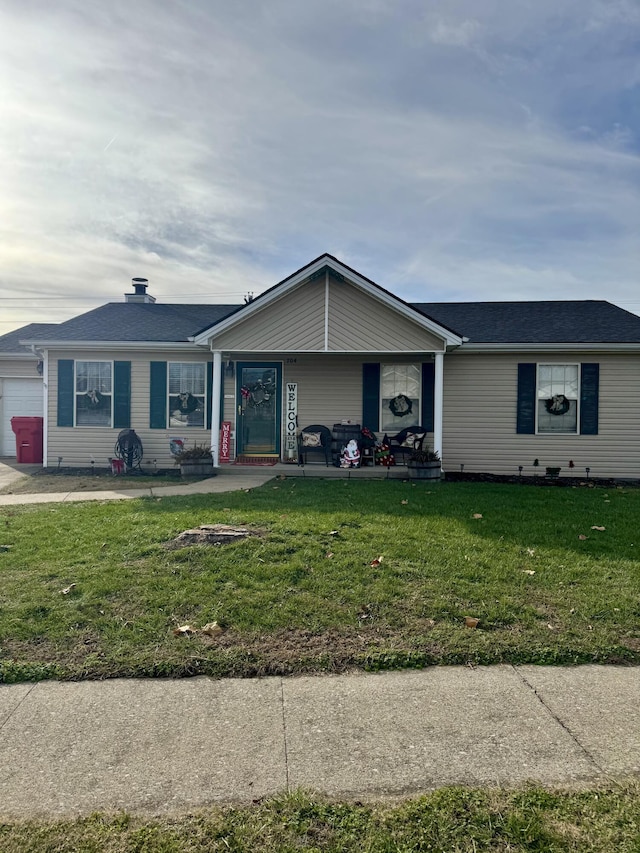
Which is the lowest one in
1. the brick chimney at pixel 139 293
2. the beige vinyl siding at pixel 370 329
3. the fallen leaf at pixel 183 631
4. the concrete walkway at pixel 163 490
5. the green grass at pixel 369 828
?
the green grass at pixel 369 828

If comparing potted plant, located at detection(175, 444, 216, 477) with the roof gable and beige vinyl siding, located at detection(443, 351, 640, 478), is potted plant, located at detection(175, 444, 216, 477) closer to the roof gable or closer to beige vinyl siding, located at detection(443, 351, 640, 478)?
the roof gable

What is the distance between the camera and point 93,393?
12.6 metres

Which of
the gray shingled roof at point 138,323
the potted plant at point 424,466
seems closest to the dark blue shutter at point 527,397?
the potted plant at point 424,466

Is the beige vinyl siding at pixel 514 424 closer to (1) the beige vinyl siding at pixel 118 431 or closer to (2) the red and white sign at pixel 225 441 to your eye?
(2) the red and white sign at pixel 225 441

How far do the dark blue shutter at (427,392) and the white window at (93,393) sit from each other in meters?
7.13

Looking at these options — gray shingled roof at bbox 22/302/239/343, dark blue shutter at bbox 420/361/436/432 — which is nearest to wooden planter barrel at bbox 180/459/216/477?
gray shingled roof at bbox 22/302/239/343

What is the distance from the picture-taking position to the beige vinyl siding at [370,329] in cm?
1108

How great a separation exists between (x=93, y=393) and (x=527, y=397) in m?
9.77

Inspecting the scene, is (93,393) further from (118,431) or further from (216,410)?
(216,410)

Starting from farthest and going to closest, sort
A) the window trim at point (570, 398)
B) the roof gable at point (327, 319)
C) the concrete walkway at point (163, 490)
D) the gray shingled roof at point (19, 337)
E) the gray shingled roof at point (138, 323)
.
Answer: the gray shingled roof at point (19, 337)
the gray shingled roof at point (138, 323)
the window trim at point (570, 398)
the roof gable at point (327, 319)
the concrete walkway at point (163, 490)

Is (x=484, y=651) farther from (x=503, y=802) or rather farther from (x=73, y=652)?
(x=73, y=652)

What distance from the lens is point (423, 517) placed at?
6.98 m

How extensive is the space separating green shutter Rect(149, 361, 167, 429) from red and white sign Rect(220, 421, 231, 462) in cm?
137

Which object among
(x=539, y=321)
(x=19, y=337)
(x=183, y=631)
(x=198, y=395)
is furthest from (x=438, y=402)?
(x=19, y=337)
